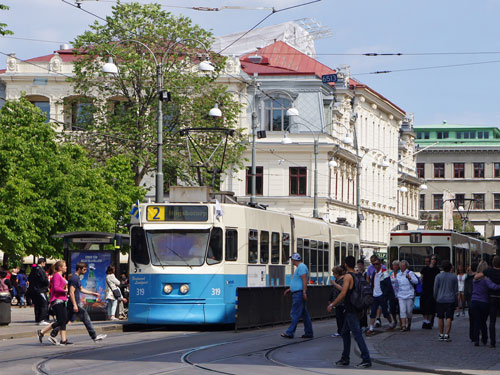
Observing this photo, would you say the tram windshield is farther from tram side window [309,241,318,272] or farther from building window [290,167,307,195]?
building window [290,167,307,195]

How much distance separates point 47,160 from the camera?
43.9 metres

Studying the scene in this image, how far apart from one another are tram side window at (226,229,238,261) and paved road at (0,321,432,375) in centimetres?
186

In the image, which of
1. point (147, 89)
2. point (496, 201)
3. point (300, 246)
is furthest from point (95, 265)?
point (496, 201)

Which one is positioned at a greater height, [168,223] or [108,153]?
[108,153]

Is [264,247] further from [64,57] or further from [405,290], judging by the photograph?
[64,57]

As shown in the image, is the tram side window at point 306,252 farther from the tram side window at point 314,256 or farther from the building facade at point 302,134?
the building facade at point 302,134

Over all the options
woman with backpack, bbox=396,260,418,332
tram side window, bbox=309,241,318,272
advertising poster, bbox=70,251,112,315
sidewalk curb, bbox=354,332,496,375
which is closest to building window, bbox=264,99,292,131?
tram side window, bbox=309,241,318,272

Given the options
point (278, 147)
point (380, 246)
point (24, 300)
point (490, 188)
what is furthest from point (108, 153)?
point (490, 188)

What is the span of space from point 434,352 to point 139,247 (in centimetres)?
809

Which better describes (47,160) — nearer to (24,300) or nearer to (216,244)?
(24,300)

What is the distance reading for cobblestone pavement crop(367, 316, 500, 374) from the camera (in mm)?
15453

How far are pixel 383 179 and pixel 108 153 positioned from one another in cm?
3933

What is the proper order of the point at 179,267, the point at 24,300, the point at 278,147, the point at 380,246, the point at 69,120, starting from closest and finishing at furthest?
the point at 179,267 → the point at 24,300 → the point at 69,120 → the point at 278,147 → the point at 380,246

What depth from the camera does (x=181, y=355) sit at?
17.1 metres
